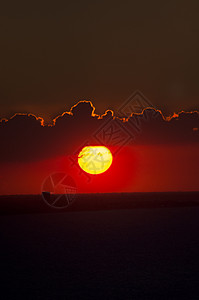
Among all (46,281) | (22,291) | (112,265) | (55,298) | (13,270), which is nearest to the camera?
(55,298)

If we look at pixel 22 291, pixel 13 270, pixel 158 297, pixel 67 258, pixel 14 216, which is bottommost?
pixel 158 297

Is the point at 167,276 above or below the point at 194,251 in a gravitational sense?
below

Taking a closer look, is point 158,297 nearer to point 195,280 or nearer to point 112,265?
point 195,280

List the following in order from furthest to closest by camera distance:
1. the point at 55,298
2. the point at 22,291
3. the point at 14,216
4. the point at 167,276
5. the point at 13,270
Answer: the point at 14,216
the point at 13,270
the point at 167,276
the point at 22,291
the point at 55,298

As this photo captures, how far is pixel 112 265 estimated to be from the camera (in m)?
32.3

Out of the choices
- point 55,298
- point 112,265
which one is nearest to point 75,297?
point 55,298

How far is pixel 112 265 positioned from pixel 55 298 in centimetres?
1309

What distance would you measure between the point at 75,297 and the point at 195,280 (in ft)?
28.6

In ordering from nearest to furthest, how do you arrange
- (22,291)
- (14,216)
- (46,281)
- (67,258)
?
(22,291) < (46,281) < (67,258) < (14,216)

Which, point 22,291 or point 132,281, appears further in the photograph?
point 132,281

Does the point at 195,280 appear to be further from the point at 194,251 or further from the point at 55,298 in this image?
the point at 194,251

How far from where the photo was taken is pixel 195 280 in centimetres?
2595

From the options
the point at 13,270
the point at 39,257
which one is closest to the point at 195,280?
the point at 13,270

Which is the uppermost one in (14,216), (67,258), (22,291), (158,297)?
→ (14,216)
